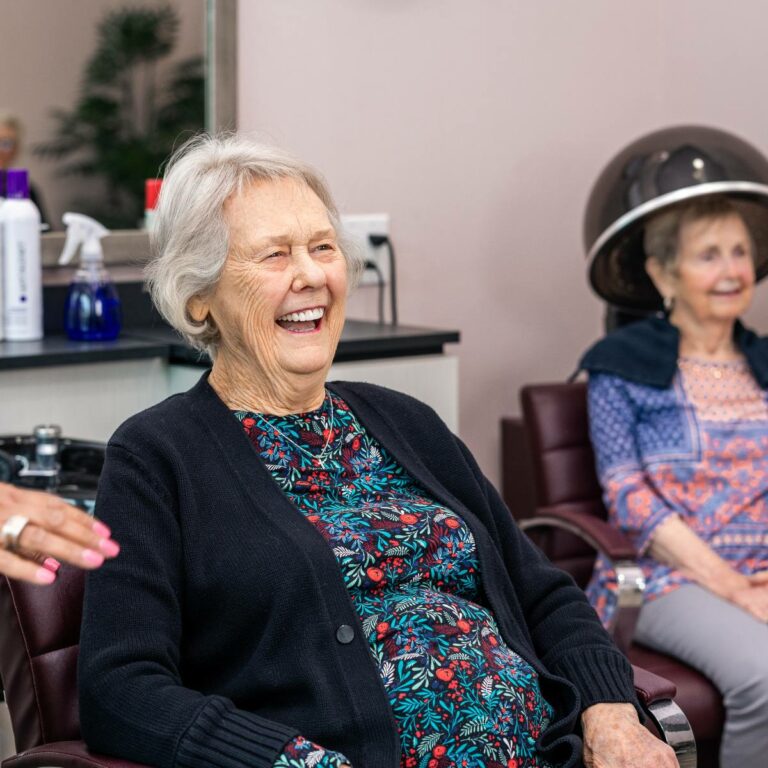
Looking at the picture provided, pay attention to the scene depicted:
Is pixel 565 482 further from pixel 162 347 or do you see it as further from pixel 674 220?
pixel 162 347

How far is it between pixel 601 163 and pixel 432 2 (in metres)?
0.72

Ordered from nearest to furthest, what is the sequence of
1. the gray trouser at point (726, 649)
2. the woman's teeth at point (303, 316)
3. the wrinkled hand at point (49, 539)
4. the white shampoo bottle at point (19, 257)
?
1. the wrinkled hand at point (49, 539)
2. the woman's teeth at point (303, 316)
3. the gray trouser at point (726, 649)
4. the white shampoo bottle at point (19, 257)

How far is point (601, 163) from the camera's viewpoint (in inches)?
154

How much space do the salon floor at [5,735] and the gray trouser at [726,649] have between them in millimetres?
1237

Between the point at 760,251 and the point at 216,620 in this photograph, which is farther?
the point at 760,251

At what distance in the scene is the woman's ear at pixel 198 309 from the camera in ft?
6.64

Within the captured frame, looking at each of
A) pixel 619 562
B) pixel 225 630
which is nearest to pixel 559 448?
pixel 619 562

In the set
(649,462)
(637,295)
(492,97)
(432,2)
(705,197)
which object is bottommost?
(649,462)

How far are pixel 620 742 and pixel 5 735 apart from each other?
936 mm

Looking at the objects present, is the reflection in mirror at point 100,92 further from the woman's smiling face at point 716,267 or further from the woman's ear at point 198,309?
the woman's smiling face at point 716,267

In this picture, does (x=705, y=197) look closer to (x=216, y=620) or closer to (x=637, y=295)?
(x=637, y=295)

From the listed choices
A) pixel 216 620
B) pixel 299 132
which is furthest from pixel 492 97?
pixel 216 620

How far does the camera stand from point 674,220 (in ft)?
9.75

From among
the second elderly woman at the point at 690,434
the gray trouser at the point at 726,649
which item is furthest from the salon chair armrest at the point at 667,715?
the second elderly woman at the point at 690,434
